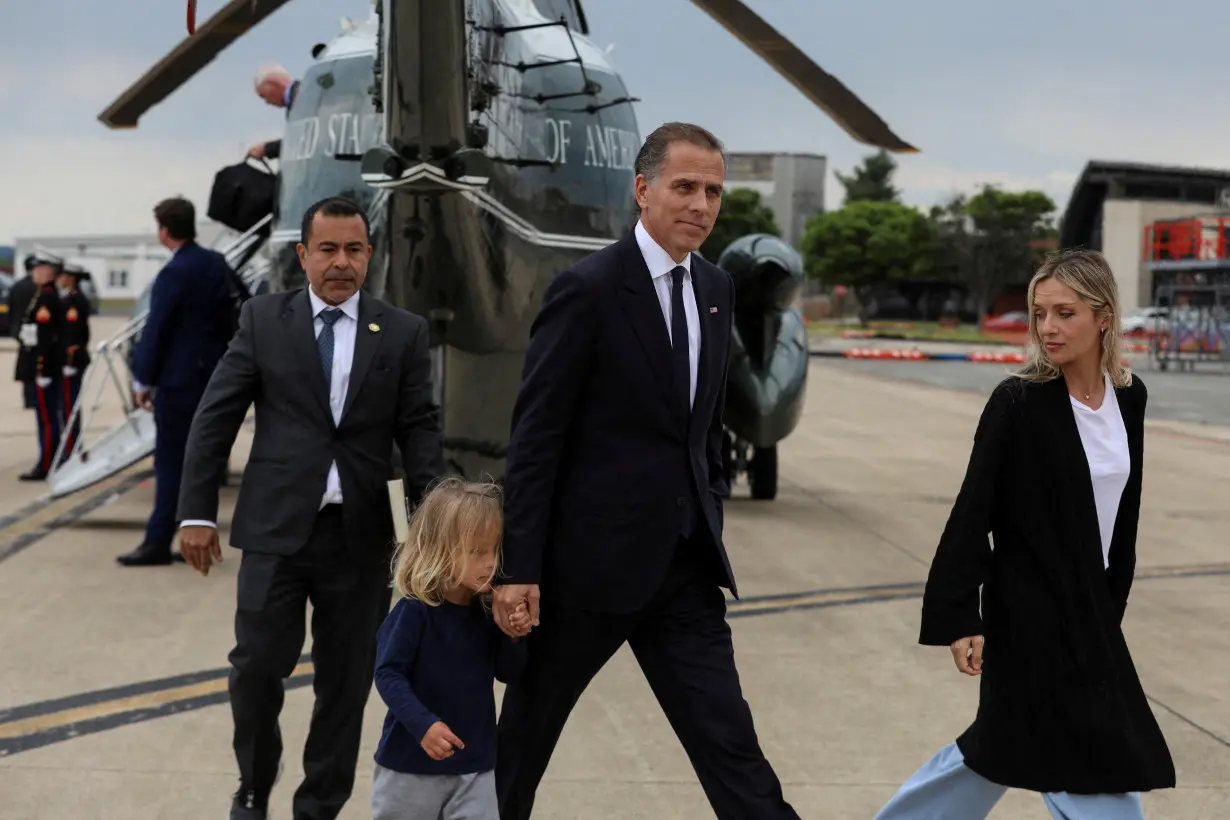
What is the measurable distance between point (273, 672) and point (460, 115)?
3.24m

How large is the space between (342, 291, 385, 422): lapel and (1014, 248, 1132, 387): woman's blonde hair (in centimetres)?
182

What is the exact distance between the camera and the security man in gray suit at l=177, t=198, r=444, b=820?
14.5 feet

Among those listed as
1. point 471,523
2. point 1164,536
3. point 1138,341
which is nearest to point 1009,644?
point 471,523

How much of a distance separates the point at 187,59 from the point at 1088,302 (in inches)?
233

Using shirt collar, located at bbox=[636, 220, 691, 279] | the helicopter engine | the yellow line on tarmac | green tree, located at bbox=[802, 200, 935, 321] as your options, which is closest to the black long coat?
shirt collar, located at bbox=[636, 220, 691, 279]

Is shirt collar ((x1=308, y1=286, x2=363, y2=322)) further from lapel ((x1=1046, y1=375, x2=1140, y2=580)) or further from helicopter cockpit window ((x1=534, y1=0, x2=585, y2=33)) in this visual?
helicopter cockpit window ((x1=534, y1=0, x2=585, y2=33))

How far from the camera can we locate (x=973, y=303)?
299 ft

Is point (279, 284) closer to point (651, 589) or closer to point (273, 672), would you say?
point (273, 672)

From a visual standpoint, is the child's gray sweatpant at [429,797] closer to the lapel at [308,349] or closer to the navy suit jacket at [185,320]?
the lapel at [308,349]

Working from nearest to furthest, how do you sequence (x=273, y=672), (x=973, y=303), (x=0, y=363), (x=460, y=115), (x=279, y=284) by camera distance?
(x=273, y=672)
(x=460, y=115)
(x=279, y=284)
(x=0, y=363)
(x=973, y=303)

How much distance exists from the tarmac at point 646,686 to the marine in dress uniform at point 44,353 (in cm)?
65

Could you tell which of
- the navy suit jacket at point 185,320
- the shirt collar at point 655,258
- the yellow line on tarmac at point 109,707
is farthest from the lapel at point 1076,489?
the navy suit jacket at point 185,320

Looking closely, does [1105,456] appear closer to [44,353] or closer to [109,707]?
[109,707]

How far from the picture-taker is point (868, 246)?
286 ft
